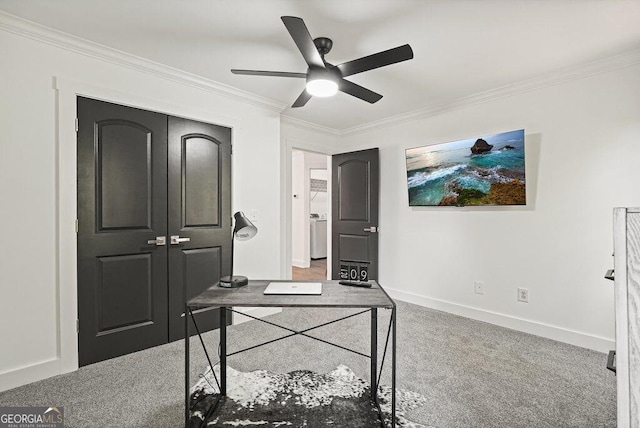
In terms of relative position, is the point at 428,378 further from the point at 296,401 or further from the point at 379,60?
the point at 379,60

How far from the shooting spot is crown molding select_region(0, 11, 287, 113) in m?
2.00

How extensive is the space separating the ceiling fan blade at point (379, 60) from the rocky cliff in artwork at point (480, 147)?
171cm

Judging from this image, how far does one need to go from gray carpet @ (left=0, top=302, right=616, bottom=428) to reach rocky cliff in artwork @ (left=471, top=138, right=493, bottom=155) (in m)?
1.80

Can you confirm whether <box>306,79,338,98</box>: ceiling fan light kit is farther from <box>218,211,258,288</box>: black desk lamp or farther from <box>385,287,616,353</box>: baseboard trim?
<box>385,287,616,353</box>: baseboard trim

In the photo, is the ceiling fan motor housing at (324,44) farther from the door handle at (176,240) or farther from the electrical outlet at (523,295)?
the electrical outlet at (523,295)

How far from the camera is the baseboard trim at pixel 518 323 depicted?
2.56 meters

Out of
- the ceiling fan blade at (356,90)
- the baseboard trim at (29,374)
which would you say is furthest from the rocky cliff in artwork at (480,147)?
the baseboard trim at (29,374)

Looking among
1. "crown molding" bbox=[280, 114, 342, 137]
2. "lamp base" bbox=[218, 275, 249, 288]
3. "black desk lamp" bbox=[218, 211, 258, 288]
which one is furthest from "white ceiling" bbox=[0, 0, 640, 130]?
"lamp base" bbox=[218, 275, 249, 288]

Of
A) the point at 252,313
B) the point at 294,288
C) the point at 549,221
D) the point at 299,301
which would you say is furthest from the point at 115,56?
the point at 549,221

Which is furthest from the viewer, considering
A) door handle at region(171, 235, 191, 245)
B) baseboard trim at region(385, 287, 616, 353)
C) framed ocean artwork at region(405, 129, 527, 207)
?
framed ocean artwork at region(405, 129, 527, 207)

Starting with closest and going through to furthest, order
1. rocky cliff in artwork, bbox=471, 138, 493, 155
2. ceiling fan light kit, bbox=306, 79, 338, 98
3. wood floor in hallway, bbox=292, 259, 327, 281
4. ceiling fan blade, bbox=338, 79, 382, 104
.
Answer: ceiling fan light kit, bbox=306, 79, 338, 98 < ceiling fan blade, bbox=338, 79, 382, 104 < rocky cliff in artwork, bbox=471, 138, 493, 155 < wood floor in hallway, bbox=292, 259, 327, 281

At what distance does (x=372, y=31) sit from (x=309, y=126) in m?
2.22

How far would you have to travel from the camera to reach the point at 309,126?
4.26 metres

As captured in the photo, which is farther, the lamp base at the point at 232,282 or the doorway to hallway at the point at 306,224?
the doorway to hallway at the point at 306,224
